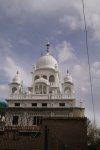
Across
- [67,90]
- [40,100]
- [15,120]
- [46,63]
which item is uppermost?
[46,63]

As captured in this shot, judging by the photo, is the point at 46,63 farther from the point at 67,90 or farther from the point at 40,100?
the point at 40,100

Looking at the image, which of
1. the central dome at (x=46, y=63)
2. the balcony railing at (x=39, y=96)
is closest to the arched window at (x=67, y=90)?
the balcony railing at (x=39, y=96)

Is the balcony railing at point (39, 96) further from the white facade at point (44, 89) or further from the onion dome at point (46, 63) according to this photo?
the onion dome at point (46, 63)

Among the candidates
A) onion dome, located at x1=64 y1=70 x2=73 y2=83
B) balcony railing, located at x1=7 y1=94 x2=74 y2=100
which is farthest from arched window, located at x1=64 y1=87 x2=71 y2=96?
balcony railing, located at x1=7 y1=94 x2=74 y2=100

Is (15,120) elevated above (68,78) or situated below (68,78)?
below

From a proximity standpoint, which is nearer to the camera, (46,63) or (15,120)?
(15,120)

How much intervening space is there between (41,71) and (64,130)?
20.6 metres

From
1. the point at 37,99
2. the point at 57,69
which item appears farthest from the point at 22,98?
the point at 57,69

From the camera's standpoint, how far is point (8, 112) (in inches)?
1554

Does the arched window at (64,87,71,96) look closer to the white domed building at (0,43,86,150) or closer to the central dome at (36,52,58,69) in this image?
the white domed building at (0,43,86,150)

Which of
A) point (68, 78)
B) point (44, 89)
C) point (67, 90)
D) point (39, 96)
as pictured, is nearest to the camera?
point (39, 96)

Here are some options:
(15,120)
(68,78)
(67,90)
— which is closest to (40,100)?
(15,120)

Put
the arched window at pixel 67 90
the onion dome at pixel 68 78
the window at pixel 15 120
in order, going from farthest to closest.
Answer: the onion dome at pixel 68 78 → the arched window at pixel 67 90 → the window at pixel 15 120

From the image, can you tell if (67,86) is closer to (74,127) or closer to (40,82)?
(40,82)
